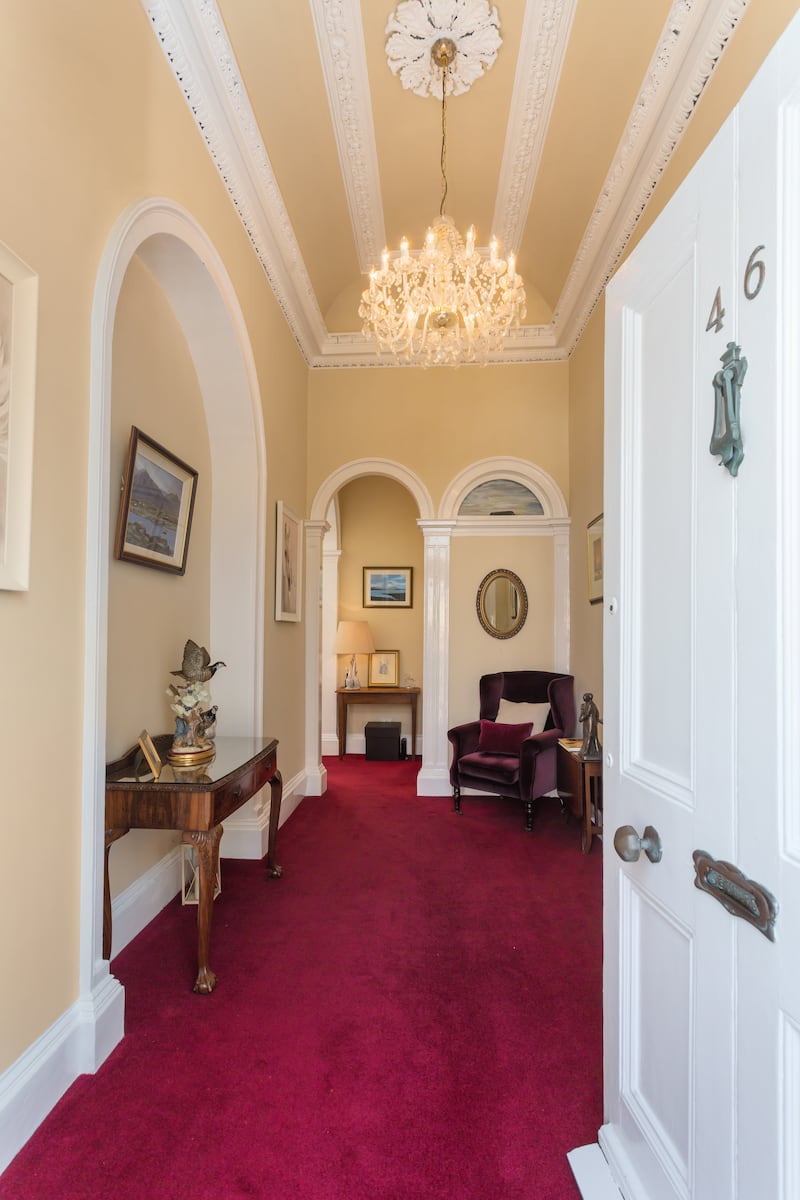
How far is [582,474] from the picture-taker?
4.88m

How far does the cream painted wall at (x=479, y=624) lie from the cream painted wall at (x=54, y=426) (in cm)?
374

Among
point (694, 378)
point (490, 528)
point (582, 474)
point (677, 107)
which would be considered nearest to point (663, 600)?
point (694, 378)

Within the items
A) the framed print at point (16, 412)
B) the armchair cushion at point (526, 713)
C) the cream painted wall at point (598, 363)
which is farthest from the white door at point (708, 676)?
the armchair cushion at point (526, 713)

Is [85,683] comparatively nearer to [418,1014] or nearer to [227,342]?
[418,1014]

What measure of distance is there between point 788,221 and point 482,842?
3.92 metres

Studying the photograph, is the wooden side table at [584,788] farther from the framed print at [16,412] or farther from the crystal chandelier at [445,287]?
the framed print at [16,412]

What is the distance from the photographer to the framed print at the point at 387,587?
747 centimetres

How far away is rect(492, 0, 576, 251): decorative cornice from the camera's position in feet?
9.53

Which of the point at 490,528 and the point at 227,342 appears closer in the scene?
the point at 227,342

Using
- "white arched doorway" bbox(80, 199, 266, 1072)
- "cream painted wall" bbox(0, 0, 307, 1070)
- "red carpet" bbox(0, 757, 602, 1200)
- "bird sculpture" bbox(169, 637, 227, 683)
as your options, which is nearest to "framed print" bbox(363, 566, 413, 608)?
"white arched doorway" bbox(80, 199, 266, 1072)

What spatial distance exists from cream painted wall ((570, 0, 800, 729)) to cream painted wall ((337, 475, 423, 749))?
2.56m

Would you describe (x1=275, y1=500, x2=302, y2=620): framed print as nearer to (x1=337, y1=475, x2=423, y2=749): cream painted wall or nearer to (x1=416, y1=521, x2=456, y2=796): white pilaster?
(x1=416, y1=521, x2=456, y2=796): white pilaster

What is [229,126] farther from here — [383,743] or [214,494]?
[383,743]

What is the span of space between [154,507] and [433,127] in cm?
273
